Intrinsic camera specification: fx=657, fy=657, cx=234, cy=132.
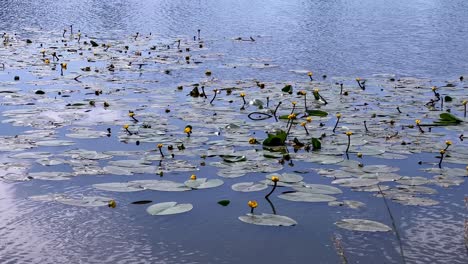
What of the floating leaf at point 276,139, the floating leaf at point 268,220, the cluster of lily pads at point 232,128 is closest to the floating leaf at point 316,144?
the cluster of lily pads at point 232,128

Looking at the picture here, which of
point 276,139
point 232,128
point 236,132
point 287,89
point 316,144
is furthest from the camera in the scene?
point 287,89

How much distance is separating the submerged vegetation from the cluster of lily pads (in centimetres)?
1

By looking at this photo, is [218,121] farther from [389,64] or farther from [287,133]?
[389,64]

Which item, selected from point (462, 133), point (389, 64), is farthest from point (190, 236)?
point (389, 64)

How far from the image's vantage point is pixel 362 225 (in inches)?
146

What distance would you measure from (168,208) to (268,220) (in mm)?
623

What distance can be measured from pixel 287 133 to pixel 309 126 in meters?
0.59

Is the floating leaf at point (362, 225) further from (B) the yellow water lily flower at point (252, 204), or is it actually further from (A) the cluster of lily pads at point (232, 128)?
(B) the yellow water lily flower at point (252, 204)

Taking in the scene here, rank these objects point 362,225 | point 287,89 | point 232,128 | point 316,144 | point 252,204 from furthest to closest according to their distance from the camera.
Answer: point 287,89, point 232,128, point 316,144, point 252,204, point 362,225

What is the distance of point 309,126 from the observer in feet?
19.3

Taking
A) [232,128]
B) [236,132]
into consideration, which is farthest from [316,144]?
[232,128]

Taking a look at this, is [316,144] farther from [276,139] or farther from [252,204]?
[252,204]

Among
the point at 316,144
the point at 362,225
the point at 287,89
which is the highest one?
the point at 287,89

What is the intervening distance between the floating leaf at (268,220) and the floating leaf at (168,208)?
14.0 inches
